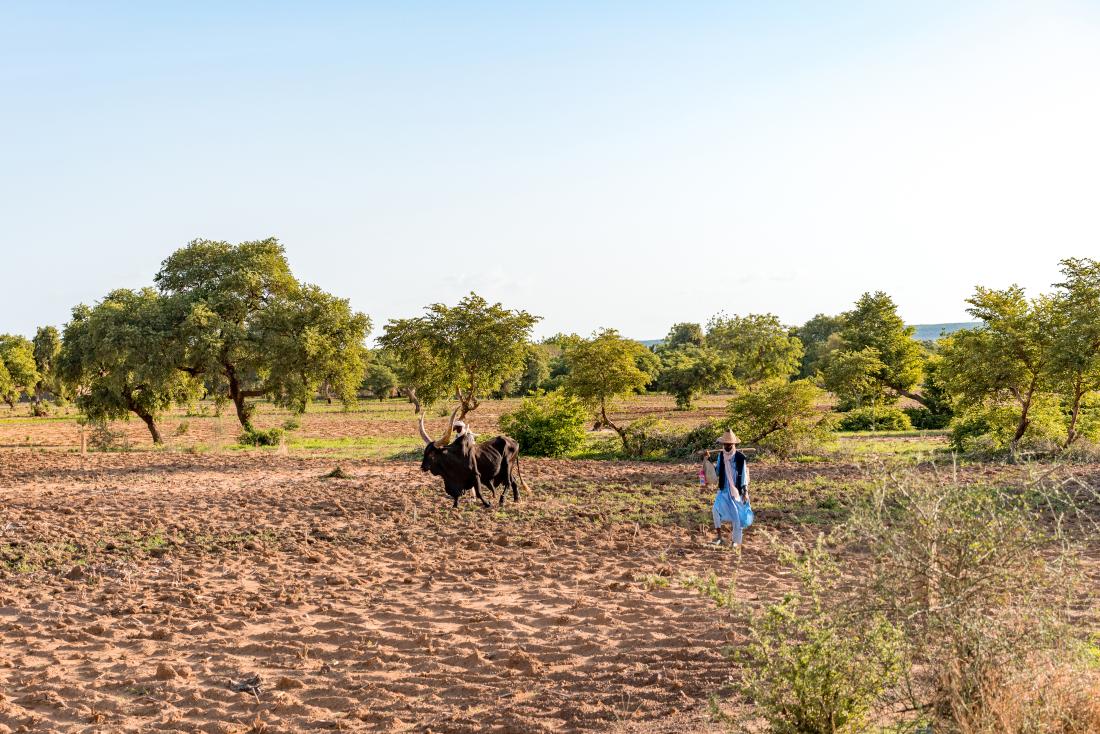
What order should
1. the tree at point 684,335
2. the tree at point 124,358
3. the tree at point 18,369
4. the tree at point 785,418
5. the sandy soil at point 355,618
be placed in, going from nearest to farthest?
the sandy soil at point 355,618 < the tree at point 785,418 < the tree at point 124,358 < the tree at point 18,369 < the tree at point 684,335

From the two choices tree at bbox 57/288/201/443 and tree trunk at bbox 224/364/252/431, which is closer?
tree at bbox 57/288/201/443

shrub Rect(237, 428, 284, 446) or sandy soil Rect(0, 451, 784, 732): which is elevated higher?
shrub Rect(237, 428, 284, 446)

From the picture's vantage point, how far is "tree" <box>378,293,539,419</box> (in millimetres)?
22281

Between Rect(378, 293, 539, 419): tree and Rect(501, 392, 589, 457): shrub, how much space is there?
1574mm

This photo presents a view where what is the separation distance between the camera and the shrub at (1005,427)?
1998cm

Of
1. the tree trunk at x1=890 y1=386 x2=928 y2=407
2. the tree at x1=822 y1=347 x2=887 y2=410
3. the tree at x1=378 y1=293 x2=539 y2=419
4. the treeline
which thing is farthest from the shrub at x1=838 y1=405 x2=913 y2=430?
the tree at x1=378 y1=293 x2=539 y2=419

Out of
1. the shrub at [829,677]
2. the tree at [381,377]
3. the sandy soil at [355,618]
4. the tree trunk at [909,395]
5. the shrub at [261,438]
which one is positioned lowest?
the sandy soil at [355,618]

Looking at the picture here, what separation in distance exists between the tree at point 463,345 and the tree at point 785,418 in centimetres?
602

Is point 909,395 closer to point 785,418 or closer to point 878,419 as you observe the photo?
point 878,419

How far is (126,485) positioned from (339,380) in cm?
938

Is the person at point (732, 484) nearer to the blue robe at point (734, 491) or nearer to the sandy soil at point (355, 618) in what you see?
the blue robe at point (734, 491)

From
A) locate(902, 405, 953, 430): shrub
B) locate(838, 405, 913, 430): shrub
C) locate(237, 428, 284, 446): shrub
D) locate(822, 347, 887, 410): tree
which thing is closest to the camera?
locate(237, 428, 284, 446): shrub

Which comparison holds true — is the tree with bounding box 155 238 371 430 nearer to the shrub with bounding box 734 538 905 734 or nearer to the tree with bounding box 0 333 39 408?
the shrub with bounding box 734 538 905 734

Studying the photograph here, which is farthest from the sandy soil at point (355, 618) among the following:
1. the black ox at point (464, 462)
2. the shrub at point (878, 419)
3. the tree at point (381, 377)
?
the tree at point (381, 377)
